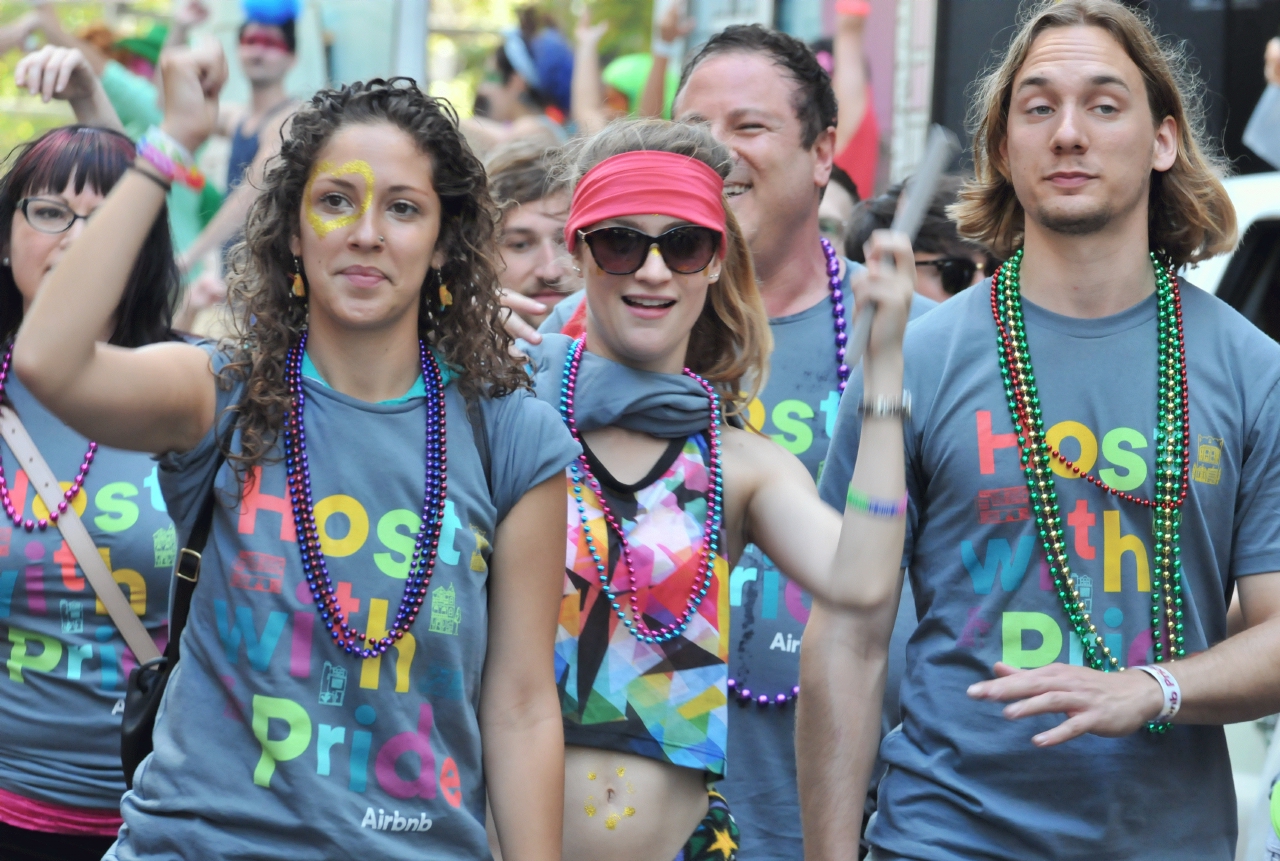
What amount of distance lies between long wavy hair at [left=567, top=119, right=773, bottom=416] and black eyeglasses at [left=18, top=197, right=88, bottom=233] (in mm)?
1329

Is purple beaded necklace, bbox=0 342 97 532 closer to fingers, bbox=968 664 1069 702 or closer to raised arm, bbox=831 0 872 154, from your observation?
fingers, bbox=968 664 1069 702

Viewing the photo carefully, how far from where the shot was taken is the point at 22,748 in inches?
154

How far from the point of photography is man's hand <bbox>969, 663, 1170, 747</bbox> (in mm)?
2951

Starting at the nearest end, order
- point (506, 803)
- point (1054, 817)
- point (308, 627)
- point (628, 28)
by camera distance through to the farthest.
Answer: point (308, 627) → point (506, 803) → point (1054, 817) → point (628, 28)

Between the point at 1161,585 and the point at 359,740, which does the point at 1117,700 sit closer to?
the point at 1161,585

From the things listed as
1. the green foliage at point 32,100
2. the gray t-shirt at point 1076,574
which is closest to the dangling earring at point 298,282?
the gray t-shirt at point 1076,574

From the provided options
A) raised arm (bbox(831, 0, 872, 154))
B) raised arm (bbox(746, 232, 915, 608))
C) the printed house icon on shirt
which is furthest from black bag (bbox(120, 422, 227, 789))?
Result: raised arm (bbox(831, 0, 872, 154))

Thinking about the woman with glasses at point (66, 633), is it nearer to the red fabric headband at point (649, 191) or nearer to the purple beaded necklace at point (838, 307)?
the red fabric headband at point (649, 191)

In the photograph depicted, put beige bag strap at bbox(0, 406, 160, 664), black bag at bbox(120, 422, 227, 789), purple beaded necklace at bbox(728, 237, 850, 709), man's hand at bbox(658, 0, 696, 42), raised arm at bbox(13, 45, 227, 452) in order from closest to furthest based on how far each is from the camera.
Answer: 1. raised arm at bbox(13, 45, 227, 452)
2. black bag at bbox(120, 422, 227, 789)
3. beige bag strap at bbox(0, 406, 160, 664)
4. purple beaded necklace at bbox(728, 237, 850, 709)
5. man's hand at bbox(658, 0, 696, 42)

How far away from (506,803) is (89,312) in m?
1.13

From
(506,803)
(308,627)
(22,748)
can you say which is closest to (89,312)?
(308,627)

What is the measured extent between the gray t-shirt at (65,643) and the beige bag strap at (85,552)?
0.11 feet

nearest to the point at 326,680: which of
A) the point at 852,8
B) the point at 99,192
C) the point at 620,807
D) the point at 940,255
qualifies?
the point at 620,807

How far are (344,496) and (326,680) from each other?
0.32 meters
